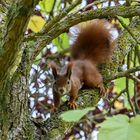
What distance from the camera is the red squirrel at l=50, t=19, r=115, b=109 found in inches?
74.3

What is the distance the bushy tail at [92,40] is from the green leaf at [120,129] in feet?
4.57

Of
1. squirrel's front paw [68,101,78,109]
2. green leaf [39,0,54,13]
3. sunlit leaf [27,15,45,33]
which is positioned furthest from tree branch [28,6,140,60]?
sunlit leaf [27,15,45,33]

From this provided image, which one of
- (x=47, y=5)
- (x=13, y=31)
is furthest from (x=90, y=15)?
(x=47, y=5)

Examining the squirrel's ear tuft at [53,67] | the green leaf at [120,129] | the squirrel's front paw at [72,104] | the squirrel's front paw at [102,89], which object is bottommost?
the squirrel's front paw at [72,104]

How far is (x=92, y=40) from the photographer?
2.21m

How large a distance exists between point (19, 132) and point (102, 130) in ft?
1.94

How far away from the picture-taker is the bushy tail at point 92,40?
6.91 ft

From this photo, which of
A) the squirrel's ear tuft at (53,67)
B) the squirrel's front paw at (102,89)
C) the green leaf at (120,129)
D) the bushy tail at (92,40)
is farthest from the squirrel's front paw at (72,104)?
the green leaf at (120,129)

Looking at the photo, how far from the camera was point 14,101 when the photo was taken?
120 cm

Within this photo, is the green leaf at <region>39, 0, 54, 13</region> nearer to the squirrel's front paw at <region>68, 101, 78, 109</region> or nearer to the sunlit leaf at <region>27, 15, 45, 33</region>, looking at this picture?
the sunlit leaf at <region>27, 15, 45, 33</region>

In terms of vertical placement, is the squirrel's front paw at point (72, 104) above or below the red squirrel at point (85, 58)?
below

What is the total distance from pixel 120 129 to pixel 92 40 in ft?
5.15

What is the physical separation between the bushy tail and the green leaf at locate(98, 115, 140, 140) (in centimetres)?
139

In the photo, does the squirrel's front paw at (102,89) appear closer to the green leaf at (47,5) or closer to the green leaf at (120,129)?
the green leaf at (47,5)
